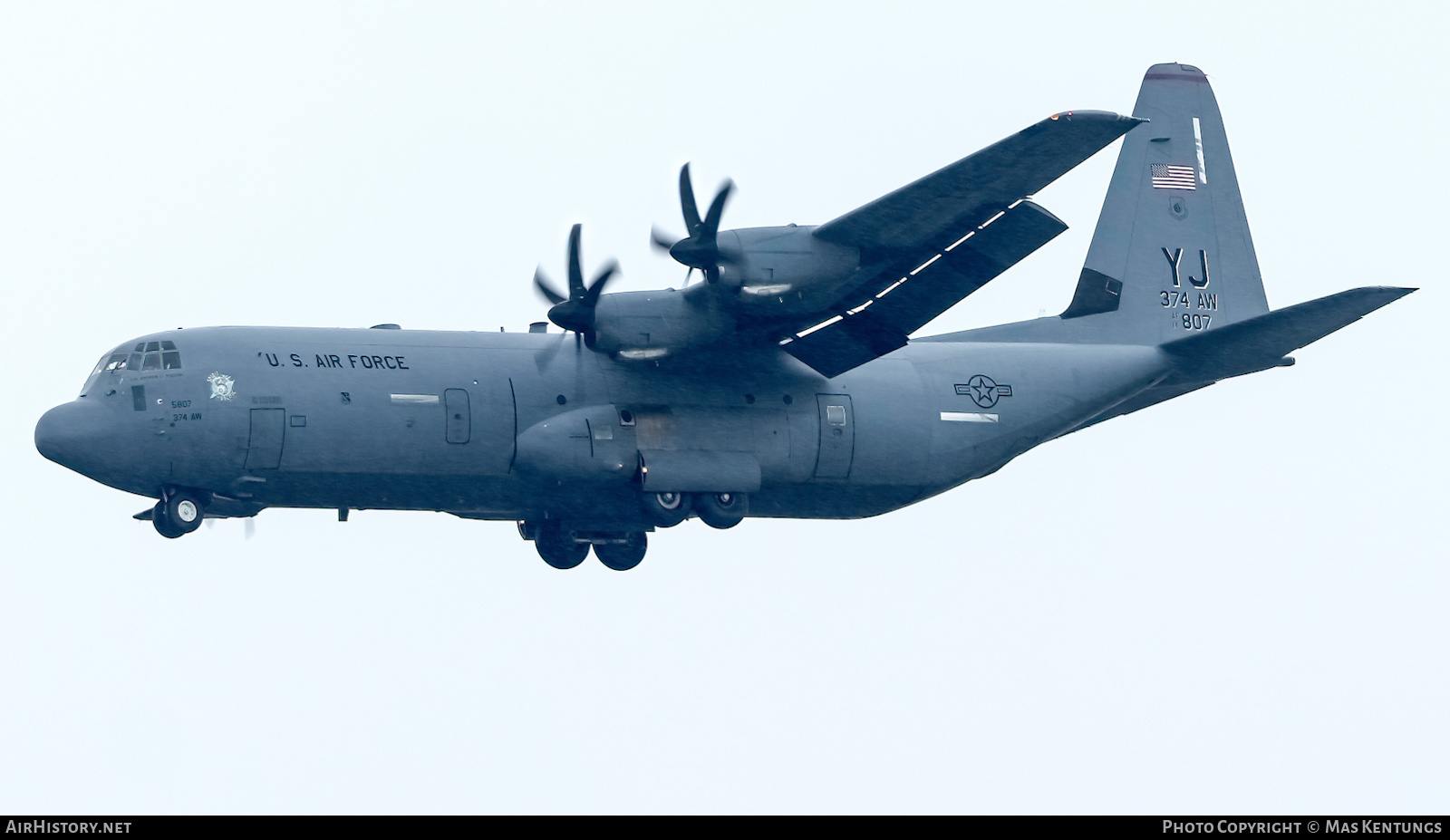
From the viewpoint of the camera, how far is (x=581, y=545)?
25094 mm

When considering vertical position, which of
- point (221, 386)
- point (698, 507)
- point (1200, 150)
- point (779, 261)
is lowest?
point (698, 507)

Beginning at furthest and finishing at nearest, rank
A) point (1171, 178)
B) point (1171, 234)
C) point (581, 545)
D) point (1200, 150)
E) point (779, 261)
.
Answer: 1. point (1200, 150)
2. point (1171, 178)
3. point (1171, 234)
4. point (581, 545)
5. point (779, 261)

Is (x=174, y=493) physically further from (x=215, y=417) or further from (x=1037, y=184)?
(x=1037, y=184)

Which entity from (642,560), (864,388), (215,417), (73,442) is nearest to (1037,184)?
(864,388)

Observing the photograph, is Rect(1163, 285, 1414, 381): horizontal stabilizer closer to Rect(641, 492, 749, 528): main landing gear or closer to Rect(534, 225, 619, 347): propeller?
Rect(641, 492, 749, 528): main landing gear

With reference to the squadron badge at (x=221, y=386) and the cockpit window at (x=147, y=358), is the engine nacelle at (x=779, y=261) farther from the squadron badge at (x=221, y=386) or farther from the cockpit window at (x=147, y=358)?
the cockpit window at (x=147, y=358)

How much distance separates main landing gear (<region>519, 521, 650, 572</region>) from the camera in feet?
81.8

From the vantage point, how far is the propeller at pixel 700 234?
21.8m

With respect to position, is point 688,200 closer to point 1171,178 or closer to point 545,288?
point 545,288

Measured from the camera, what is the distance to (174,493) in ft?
72.3

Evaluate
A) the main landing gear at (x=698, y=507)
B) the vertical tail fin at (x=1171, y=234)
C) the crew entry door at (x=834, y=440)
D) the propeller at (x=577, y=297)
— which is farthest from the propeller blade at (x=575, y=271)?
the vertical tail fin at (x=1171, y=234)

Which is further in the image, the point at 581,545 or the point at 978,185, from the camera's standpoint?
the point at 581,545

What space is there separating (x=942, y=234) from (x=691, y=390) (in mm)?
3553

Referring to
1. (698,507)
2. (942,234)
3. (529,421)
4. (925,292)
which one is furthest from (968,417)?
(529,421)
